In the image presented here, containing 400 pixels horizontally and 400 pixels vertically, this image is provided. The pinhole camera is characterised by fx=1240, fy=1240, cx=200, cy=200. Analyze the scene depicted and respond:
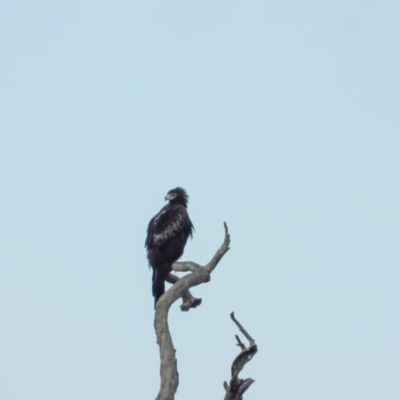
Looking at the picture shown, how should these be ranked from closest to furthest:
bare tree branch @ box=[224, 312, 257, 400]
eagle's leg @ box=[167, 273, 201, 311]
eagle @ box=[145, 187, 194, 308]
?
1. bare tree branch @ box=[224, 312, 257, 400]
2. eagle's leg @ box=[167, 273, 201, 311]
3. eagle @ box=[145, 187, 194, 308]

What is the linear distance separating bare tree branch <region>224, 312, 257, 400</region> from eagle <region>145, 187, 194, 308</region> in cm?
414

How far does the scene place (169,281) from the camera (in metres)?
20.2

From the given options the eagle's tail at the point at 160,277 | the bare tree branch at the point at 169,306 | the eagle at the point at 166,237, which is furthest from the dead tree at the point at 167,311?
the eagle at the point at 166,237

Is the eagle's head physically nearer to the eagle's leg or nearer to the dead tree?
the dead tree

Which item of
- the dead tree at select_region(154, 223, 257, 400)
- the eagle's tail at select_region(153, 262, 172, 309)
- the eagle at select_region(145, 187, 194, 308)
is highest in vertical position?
the eagle at select_region(145, 187, 194, 308)

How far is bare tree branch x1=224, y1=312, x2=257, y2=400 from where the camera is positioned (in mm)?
15725

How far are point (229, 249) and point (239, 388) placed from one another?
8.21 ft

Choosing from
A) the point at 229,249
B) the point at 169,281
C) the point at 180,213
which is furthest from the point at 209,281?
the point at 180,213

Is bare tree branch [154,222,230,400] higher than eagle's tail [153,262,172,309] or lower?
lower

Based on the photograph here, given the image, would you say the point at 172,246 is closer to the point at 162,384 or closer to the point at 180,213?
the point at 180,213

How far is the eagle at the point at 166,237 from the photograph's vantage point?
66.5 ft

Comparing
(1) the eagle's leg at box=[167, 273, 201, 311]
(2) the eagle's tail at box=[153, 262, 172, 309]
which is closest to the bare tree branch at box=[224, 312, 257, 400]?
(1) the eagle's leg at box=[167, 273, 201, 311]

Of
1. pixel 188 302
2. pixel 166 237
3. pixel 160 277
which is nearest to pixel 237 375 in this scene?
pixel 188 302

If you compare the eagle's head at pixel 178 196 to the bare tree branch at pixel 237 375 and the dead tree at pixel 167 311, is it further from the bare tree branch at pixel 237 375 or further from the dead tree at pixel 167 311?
the bare tree branch at pixel 237 375
